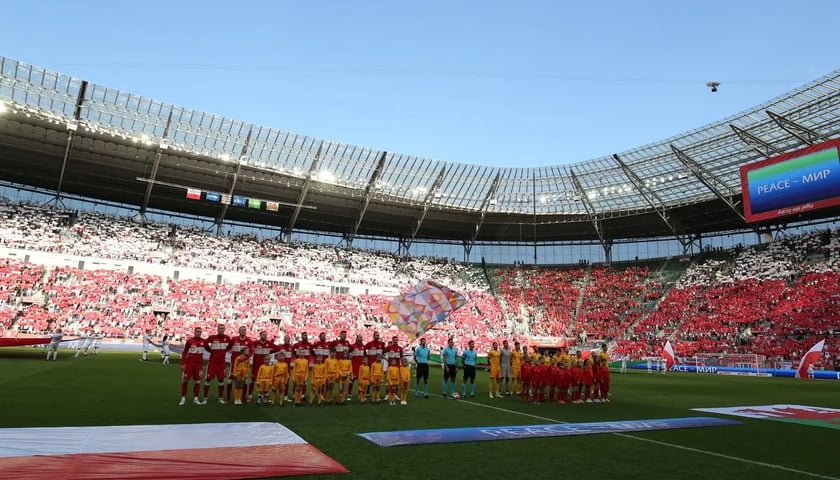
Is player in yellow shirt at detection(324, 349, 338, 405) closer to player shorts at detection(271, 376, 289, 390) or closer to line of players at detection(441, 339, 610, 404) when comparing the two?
player shorts at detection(271, 376, 289, 390)

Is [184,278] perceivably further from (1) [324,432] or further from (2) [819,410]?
(2) [819,410]

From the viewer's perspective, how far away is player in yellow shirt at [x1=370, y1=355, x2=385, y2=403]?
13.4 metres

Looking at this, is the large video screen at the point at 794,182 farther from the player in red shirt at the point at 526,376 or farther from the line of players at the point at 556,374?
the player in red shirt at the point at 526,376

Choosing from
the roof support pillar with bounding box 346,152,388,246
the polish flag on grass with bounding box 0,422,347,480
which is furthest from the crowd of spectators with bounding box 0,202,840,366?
the polish flag on grass with bounding box 0,422,347,480

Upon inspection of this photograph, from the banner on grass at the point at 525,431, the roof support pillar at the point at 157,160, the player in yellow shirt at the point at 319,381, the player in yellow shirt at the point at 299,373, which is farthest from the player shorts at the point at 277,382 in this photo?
the roof support pillar at the point at 157,160

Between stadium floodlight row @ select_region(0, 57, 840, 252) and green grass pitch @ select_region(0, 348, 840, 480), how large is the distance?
88.6ft

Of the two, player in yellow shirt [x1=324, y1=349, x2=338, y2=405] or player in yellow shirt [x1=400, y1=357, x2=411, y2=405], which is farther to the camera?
player in yellow shirt [x1=400, y1=357, x2=411, y2=405]

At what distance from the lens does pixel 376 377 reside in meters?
13.5

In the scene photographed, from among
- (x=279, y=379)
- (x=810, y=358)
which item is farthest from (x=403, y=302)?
(x=810, y=358)

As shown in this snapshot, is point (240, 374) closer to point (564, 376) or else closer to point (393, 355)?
point (393, 355)

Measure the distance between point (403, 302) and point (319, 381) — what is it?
503 inches

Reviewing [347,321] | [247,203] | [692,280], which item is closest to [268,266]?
[247,203]

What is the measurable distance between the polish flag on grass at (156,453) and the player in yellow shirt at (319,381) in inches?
155

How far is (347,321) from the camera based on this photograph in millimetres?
44125
